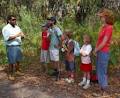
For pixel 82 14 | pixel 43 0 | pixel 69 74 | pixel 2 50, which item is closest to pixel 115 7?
pixel 82 14

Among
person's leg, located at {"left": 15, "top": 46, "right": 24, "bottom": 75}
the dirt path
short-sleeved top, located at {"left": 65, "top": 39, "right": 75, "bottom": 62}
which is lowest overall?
the dirt path

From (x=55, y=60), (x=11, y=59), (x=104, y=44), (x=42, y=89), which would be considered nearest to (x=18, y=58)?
(x=11, y=59)

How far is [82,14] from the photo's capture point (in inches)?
572

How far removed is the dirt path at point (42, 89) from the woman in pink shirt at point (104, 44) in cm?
43

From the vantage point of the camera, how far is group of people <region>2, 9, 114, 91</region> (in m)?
8.12

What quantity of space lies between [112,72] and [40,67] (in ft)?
6.51

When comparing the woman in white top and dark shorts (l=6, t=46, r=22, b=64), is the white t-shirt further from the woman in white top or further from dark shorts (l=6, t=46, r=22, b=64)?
dark shorts (l=6, t=46, r=22, b=64)

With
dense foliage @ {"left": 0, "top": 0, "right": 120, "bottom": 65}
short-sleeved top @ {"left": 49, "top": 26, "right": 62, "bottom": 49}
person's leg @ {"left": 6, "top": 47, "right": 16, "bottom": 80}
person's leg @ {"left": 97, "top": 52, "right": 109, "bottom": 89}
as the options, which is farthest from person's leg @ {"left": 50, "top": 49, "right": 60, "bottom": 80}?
dense foliage @ {"left": 0, "top": 0, "right": 120, "bottom": 65}

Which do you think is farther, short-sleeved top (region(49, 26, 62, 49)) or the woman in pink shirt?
short-sleeved top (region(49, 26, 62, 49))

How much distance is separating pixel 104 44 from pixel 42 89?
1792 mm

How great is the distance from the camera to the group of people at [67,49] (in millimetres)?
8125

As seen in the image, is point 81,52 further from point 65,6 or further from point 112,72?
point 65,6

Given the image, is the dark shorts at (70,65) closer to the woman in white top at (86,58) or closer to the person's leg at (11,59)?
the woman in white top at (86,58)

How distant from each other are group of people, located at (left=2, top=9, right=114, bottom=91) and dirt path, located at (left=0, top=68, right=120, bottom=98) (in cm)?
22
